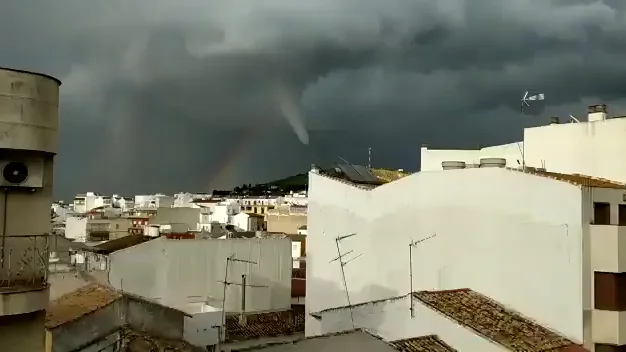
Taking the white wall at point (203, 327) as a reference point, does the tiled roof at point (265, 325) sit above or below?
below

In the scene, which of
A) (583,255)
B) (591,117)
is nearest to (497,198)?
(583,255)

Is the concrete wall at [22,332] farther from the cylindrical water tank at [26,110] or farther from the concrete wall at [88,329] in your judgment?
the concrete wall at [88,329]

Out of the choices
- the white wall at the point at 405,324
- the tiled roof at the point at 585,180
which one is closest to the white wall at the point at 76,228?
the white wall at the point at 405,324

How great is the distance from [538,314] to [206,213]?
5384 centimetres

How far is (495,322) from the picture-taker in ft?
55.6

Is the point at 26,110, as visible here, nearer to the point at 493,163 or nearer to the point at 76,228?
the point at 493,163

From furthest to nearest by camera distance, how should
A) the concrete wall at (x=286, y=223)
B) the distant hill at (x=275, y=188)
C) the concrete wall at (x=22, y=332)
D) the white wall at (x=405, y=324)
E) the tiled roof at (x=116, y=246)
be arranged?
the distant hill at (x=275, y=188) → the concrete wall at (x=286, y=223) → the tiled roof at (x=116, y=246) → the white wall at (x=405, y=324) → the concrete wall at (x=22, y=332)

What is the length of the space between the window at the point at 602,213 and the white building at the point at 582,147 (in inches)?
124

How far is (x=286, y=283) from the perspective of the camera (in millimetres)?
32000

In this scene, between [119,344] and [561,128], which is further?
[561,128]

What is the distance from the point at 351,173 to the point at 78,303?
40.9 ft

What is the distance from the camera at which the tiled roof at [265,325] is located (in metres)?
27.2

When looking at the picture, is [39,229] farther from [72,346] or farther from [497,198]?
[497,198]

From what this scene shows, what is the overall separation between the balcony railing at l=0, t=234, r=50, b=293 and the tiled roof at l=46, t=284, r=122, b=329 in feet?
24.7
